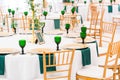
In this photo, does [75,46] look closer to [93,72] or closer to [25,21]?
[93,72]

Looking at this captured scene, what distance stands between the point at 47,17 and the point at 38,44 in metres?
3.10

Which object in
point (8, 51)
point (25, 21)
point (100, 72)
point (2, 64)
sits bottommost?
point (100, 72)

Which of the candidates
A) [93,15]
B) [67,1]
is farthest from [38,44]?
[67,1]

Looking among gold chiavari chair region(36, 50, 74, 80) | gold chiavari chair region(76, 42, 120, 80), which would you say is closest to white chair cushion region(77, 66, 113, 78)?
gold chiavari chair region(76, 42, 120, 80)

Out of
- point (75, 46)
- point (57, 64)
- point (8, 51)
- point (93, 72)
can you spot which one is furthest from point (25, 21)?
point (57, 64)

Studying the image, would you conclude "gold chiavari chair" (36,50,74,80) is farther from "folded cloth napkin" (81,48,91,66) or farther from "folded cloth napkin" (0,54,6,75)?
"folded cloth napkin" (0,54,6,75)

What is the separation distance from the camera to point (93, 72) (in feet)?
14.1

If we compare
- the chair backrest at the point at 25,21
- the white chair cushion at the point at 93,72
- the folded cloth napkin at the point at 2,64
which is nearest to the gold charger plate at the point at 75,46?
the white chair cushion at the point at 93,72

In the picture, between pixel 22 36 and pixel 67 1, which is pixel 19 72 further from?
pixel 67 1

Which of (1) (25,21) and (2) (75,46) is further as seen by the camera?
(1) (25,21)

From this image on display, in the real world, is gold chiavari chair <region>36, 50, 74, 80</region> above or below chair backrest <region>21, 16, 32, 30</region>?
below

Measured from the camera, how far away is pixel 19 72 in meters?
3.98

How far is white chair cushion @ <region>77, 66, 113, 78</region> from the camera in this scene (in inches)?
165

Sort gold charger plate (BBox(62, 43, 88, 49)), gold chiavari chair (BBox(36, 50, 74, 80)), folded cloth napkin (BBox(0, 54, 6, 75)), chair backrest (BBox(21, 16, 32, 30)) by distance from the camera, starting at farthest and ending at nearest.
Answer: chair backrest (BBox(21, 16, 32, 30)) → gold charger plate (BBox(62, 43, 88, 49)) → folded cloth napkin (BBox(0, 54, 6, 75)) → gold chiavari chair (BBox(36, 50, 74, 80))
